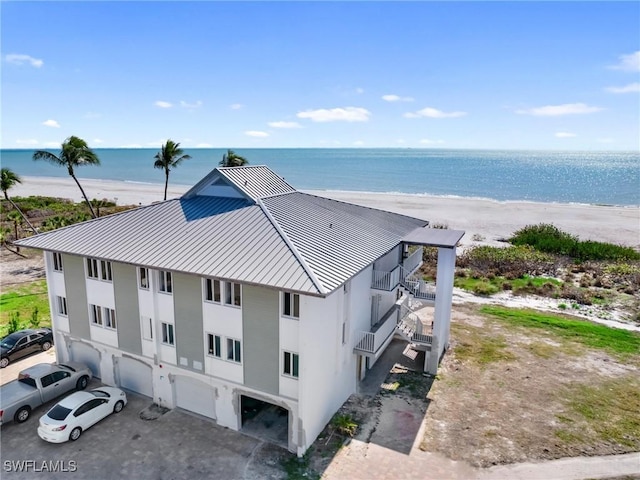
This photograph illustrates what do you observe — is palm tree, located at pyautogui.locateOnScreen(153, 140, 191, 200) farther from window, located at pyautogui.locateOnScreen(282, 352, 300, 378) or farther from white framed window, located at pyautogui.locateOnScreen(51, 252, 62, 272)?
window, located at pyautogui.locateOnScreen(282, 352, 300, 378)

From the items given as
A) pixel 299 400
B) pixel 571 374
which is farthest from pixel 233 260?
pixel 571 374

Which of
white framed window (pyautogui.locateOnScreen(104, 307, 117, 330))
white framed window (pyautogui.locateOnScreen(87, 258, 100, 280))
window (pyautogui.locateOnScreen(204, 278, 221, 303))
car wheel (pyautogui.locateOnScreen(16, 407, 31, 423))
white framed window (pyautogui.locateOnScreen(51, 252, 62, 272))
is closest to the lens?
window (pyautogui.locateOnScreen(204, 278, 221, 303))

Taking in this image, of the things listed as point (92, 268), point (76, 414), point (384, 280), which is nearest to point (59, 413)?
point (76, 414)

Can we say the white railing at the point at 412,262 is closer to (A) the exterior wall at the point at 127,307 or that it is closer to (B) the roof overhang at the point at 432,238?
(B) the roof overhang at the point at 432,238

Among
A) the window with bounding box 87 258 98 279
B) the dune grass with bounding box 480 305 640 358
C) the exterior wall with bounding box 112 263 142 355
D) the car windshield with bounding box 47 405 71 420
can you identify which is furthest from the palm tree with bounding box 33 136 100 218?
the dune grass with bounding box 480 305 640 358

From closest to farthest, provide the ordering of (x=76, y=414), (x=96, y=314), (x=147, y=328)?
1. (x=76, y=414)
2. (x=147, y=328)
3. (x=96, y=314)

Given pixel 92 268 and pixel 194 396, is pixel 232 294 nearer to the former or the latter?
pixel 194 396

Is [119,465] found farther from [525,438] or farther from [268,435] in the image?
[525,438]
